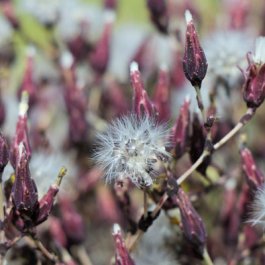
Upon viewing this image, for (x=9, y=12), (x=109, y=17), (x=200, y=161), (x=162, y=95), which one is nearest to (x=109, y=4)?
(x=109, y=17)

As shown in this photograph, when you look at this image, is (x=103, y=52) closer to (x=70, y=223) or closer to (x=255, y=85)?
(x=70, y=223)

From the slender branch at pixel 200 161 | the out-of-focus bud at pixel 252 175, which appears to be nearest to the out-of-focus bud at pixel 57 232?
the slender branch at pixel 200 161

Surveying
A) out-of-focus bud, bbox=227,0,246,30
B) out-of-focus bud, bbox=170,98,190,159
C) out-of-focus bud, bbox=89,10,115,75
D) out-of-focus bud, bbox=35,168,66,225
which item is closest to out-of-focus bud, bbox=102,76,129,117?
out-of-focus bud, bbox=89,10,115,75

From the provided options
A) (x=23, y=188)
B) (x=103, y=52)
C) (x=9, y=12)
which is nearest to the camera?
(x=23, y=188)

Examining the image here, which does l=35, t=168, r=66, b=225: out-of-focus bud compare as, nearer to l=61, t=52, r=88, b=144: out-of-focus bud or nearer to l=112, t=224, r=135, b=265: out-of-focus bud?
l=112, t=224, r=135, b=265: out-of-focus bud

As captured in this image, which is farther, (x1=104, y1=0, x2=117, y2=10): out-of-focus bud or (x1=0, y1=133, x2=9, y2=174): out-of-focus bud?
(x1=104, y1=0, x2=117, y2=10): out-of-focus bud

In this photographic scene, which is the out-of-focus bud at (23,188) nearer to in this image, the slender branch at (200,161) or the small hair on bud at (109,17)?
the slender branch at (200,161)

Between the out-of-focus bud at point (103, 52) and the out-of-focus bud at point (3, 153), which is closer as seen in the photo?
the out-of-focus bud at point (3, 153)
